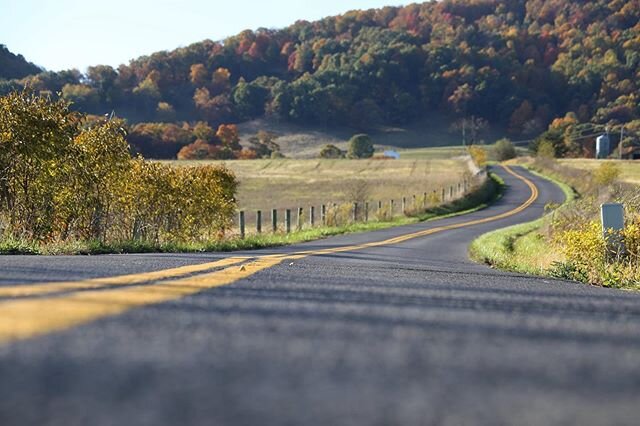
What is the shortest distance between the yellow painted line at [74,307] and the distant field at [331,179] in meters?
35.0

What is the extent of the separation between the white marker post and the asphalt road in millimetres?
7351

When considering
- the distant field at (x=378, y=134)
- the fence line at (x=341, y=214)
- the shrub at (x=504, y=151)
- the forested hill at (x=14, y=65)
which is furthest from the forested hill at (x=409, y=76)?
the fence line at (x=341, y=214)

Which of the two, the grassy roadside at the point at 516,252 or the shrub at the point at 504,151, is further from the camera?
the shrub at the point at 504,151

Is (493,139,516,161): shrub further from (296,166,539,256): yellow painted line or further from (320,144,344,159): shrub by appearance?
(296,166,539,256): yellow painted line

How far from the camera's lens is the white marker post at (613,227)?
34.2 feet

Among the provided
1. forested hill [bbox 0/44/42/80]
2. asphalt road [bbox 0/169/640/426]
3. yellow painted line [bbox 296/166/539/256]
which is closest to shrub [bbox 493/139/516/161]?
yellow painted line [bbox 296/166/539/256]

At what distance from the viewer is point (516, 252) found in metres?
18.0

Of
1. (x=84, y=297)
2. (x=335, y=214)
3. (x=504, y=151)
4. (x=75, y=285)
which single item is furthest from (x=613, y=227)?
(x=504, y=151)

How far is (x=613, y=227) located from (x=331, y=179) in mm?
58401

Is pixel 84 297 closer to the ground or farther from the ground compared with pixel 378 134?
closer to the ground

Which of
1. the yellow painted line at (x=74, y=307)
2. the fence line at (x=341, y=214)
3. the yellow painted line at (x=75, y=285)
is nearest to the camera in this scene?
the yellow painted line at (x=74, y=307)

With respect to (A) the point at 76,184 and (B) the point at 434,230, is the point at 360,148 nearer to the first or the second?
(B) the point at 434,230

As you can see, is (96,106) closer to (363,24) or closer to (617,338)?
(363,24)

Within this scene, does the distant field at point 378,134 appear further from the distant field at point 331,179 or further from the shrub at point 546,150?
the distant field at point 331,179
